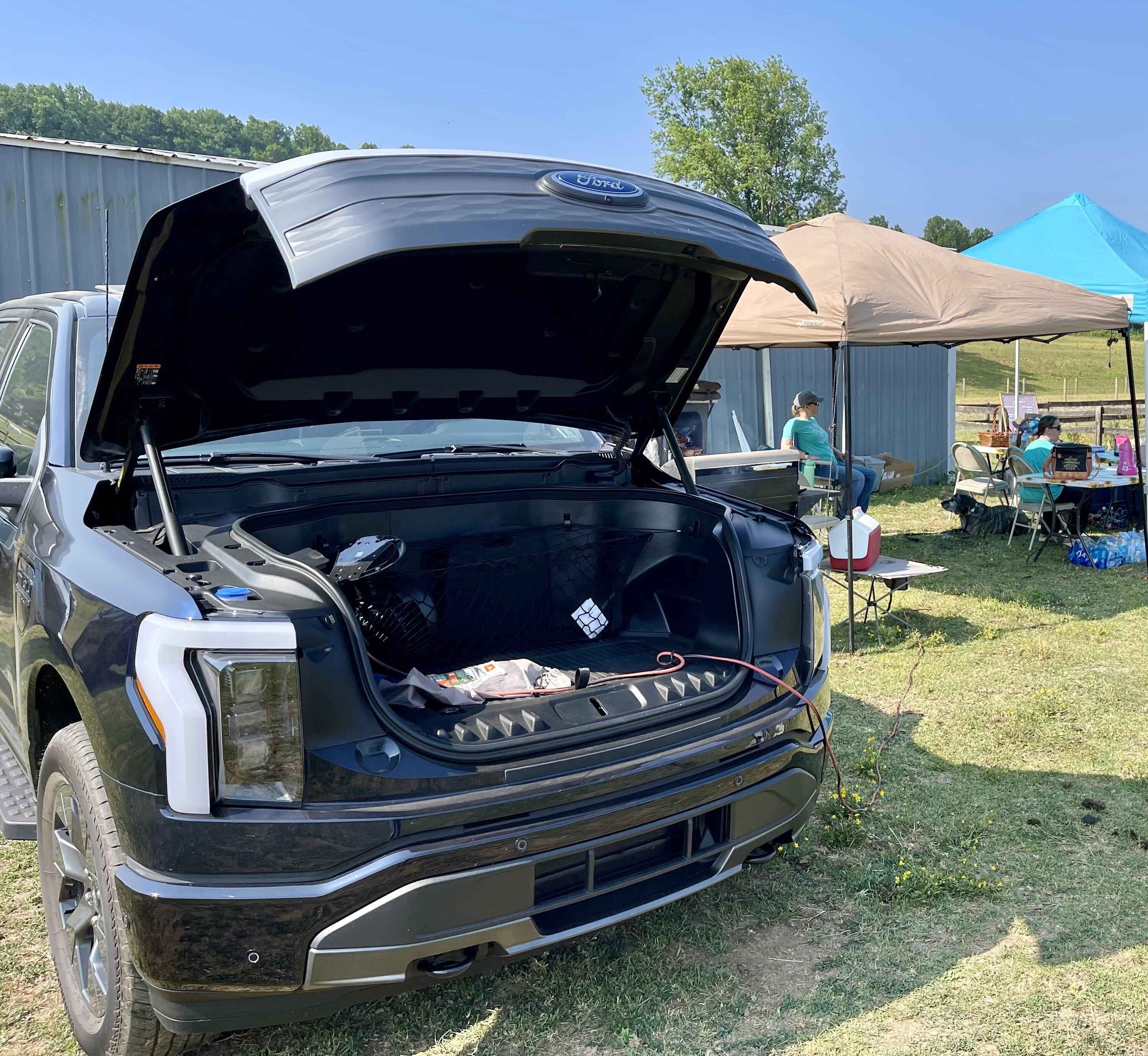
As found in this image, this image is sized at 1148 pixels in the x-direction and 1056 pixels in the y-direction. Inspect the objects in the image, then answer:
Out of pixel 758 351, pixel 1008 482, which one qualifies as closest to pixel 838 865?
pixel 1008 482

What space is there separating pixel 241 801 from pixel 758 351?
10963 mm

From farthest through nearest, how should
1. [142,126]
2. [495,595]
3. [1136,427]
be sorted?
1. [142,126]
2. [1136,427]
3. [495,595]

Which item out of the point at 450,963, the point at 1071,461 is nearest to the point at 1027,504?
the point at 1071,461

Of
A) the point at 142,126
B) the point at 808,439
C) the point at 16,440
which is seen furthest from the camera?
the point at 142,126

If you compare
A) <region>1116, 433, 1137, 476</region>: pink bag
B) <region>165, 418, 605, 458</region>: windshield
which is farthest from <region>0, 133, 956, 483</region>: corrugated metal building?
<region>1116, 433, 1137, 476</region>: pink bag

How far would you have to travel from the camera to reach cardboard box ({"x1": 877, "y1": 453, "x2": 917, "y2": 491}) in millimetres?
12758

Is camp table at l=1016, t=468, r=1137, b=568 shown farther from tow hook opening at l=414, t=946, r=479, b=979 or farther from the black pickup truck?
tow hook opening at l=414, t=946, r=479, b=979

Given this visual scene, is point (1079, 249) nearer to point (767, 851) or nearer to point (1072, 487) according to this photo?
point (1072, 487)

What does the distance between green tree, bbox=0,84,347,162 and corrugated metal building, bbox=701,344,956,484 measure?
48.4m

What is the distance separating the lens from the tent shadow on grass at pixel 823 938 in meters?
2.34

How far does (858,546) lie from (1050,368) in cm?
4548

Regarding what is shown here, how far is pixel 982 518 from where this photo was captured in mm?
9492

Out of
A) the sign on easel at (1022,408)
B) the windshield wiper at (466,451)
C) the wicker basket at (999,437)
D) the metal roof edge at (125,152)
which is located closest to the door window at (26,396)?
the windshield wiper at (466,451)

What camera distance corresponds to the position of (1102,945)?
2.69 meters
